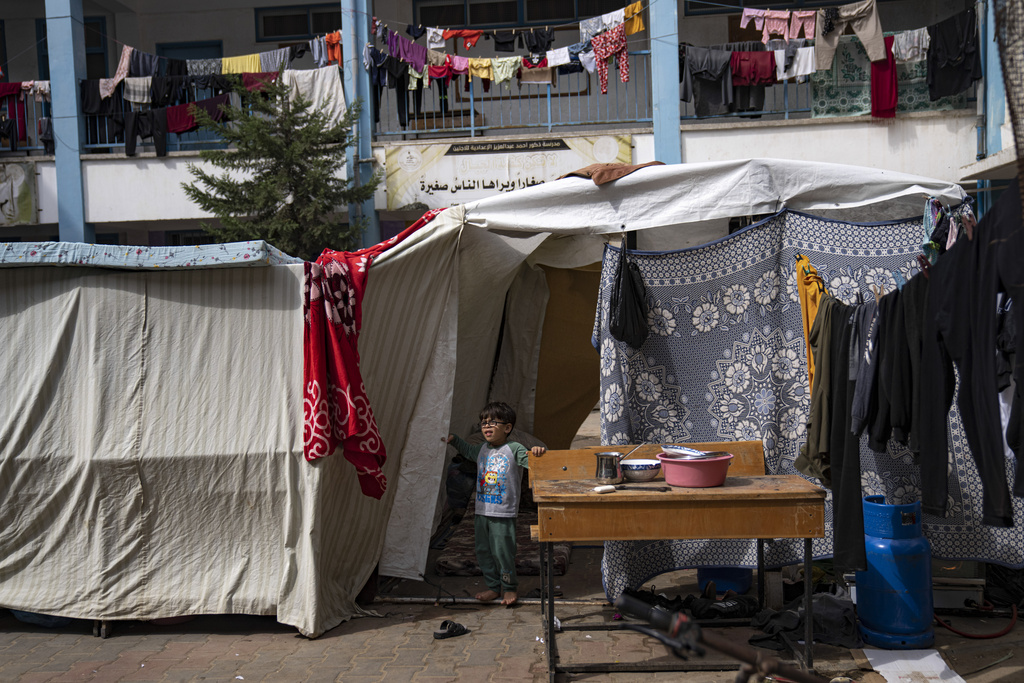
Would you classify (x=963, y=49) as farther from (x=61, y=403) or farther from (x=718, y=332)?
(x=61, y=403)

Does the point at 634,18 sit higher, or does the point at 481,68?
the point at 634,18

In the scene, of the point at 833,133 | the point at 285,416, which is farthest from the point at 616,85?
the point at 285,416

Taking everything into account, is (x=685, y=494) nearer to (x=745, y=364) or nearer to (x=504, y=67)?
(x=745, y=364)

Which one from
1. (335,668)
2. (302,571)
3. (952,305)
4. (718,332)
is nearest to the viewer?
(952,305)

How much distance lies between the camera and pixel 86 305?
4.55 metres

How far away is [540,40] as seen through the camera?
1197cm

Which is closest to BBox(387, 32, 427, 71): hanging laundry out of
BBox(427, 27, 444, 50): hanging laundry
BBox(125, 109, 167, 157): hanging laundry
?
BBox(427, 27, 444, 50): hanging laundry

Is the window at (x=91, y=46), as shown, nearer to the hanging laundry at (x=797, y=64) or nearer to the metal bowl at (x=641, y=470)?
the hanging laundry at (x=797, y=64)

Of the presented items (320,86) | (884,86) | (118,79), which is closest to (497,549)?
(320,86)

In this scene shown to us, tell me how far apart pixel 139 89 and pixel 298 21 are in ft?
10.8

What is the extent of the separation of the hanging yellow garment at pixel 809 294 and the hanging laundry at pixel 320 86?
9.08 meters

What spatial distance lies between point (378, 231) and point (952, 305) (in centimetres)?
1021

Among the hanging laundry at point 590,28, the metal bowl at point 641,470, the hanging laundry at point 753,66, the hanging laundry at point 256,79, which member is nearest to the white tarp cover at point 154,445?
the metal bowl at point 641,470

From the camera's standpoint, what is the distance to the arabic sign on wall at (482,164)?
1177 cm
